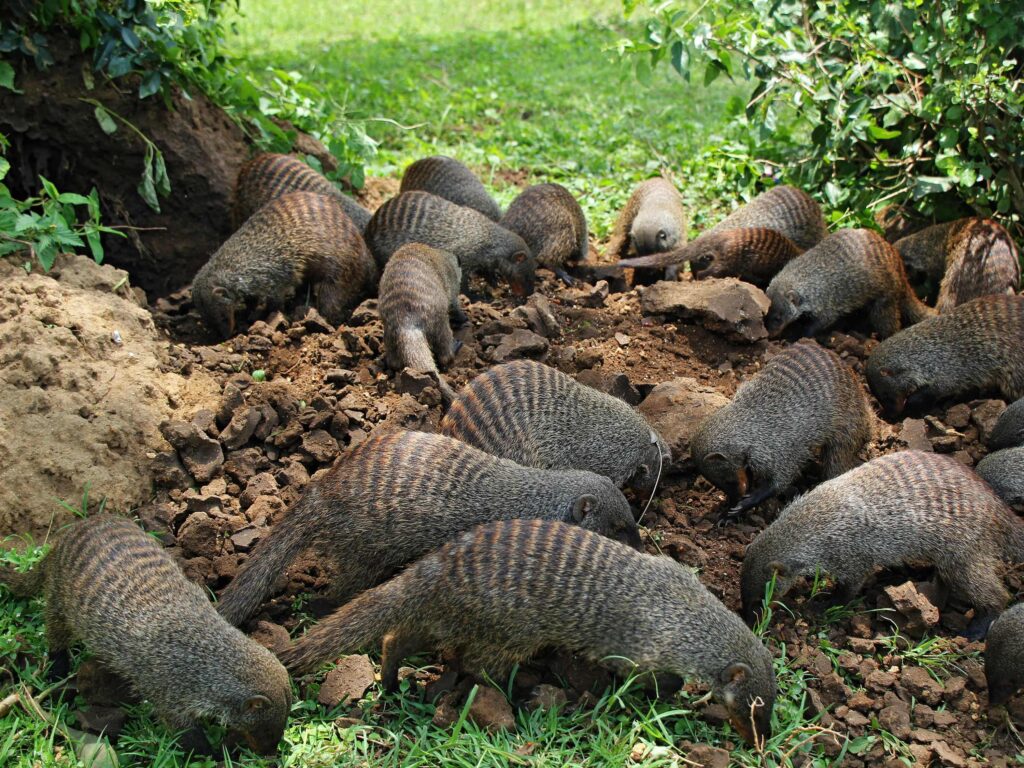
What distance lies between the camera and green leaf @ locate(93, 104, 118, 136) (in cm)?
475

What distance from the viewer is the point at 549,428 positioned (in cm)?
380

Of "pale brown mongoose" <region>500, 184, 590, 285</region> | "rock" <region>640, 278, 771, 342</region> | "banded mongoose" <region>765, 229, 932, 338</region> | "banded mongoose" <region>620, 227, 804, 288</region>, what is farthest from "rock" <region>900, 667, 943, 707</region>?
"pale brown mongoose" <region>500, 184, 590, 285</region>

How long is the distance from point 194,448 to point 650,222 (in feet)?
10.5

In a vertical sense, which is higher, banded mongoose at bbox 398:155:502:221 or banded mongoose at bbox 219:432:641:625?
banded mongoose at bbox 398:155:502:221

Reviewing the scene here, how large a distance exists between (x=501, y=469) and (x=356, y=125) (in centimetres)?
378

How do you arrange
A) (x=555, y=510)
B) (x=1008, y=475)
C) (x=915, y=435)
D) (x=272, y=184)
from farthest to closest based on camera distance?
(x=272, y=184)
(x=915, y=435)
(x=1008, y=475)
(x=555, y=510)

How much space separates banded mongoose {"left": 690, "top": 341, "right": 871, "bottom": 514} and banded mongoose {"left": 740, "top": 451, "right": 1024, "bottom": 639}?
37cm

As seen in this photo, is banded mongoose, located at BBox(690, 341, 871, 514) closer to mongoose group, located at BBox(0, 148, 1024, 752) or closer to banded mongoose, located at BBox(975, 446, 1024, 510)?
mongoose group, located at BBox(0, 148, 1024, 752)

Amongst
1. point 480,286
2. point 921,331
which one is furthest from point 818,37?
point 480,286

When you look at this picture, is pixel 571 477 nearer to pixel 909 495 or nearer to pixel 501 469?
pixel 501 469

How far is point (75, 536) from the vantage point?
298 centimetres

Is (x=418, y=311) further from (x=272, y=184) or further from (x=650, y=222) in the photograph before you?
(x=650, y=222)

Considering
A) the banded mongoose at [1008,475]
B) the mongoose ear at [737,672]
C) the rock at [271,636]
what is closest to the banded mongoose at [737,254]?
the banded mongoose at [1008,475]

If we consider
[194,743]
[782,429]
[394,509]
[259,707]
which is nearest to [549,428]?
[394,509]
